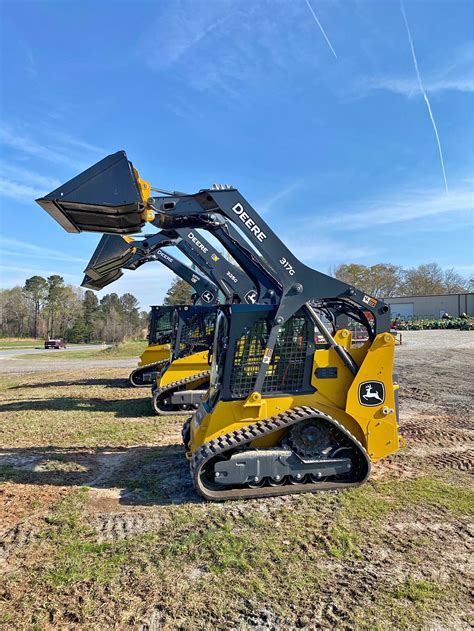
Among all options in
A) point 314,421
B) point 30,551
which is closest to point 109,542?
point 30,551

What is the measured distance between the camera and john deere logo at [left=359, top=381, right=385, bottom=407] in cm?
525

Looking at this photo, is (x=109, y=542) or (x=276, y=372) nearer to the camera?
(x=109, y=542)

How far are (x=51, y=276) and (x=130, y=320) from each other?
47.1 ft

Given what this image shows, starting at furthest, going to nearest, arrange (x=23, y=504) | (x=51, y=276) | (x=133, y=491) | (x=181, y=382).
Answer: (x=51, y=276), (x=181, y=382), (x=133, y=491), (x=23, y=504)

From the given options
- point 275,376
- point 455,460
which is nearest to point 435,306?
point 455,460

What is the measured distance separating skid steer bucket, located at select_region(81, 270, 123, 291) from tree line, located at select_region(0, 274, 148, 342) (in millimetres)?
59482

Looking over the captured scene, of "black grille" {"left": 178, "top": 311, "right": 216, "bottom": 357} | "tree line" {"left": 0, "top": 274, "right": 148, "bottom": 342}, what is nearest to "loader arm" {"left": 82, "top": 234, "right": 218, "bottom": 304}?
"black grille" {"left": 178, "top": 311, "right": 216, "bottom": 357}

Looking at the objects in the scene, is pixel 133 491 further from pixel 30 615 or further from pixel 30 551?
pixel 30 615

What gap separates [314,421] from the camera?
198 inches

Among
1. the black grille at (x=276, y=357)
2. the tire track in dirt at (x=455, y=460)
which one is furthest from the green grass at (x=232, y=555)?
the black grille at (x=276, y=357)

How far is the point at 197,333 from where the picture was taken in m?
10.4

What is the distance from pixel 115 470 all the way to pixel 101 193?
3514 millimetres

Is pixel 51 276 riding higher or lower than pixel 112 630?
higher

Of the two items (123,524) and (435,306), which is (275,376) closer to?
(123,524)
